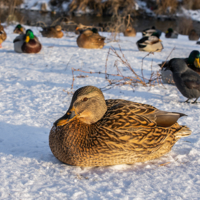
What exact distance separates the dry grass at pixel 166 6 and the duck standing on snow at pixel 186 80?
2896 centimetres

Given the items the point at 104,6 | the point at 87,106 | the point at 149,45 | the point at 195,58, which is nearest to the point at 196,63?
the point at 195,58

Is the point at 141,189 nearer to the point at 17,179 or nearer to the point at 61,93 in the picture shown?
the point at 17,179

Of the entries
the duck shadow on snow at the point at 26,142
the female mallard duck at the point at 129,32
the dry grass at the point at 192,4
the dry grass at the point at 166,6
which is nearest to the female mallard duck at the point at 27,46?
the duck shadow on snow at the point at 26,142

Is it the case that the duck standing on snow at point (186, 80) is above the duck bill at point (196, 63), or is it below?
below

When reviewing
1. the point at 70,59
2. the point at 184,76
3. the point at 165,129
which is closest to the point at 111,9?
the point at 70,59

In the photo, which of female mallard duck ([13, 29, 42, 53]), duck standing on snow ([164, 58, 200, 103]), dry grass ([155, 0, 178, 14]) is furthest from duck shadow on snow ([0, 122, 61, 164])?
dry grass ([155, 0, 178, 14])

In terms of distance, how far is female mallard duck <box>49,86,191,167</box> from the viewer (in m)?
2.21

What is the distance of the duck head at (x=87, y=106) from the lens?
2.26 m

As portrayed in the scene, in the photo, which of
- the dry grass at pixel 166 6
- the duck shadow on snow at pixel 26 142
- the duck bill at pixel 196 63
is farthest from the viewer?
the dry grass at pixel 166 6

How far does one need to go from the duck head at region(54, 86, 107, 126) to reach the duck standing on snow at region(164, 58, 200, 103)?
Result: 2353 mm

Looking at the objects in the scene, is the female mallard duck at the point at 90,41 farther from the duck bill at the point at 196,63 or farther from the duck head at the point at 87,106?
the duck head at the point at 87,106

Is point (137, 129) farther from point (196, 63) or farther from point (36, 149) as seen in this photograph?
point (196, 63)

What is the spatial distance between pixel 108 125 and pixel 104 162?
349 millimetres

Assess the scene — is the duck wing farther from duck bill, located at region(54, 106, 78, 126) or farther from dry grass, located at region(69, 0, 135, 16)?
dry grass, located at region(69, 0, 135, 16)
